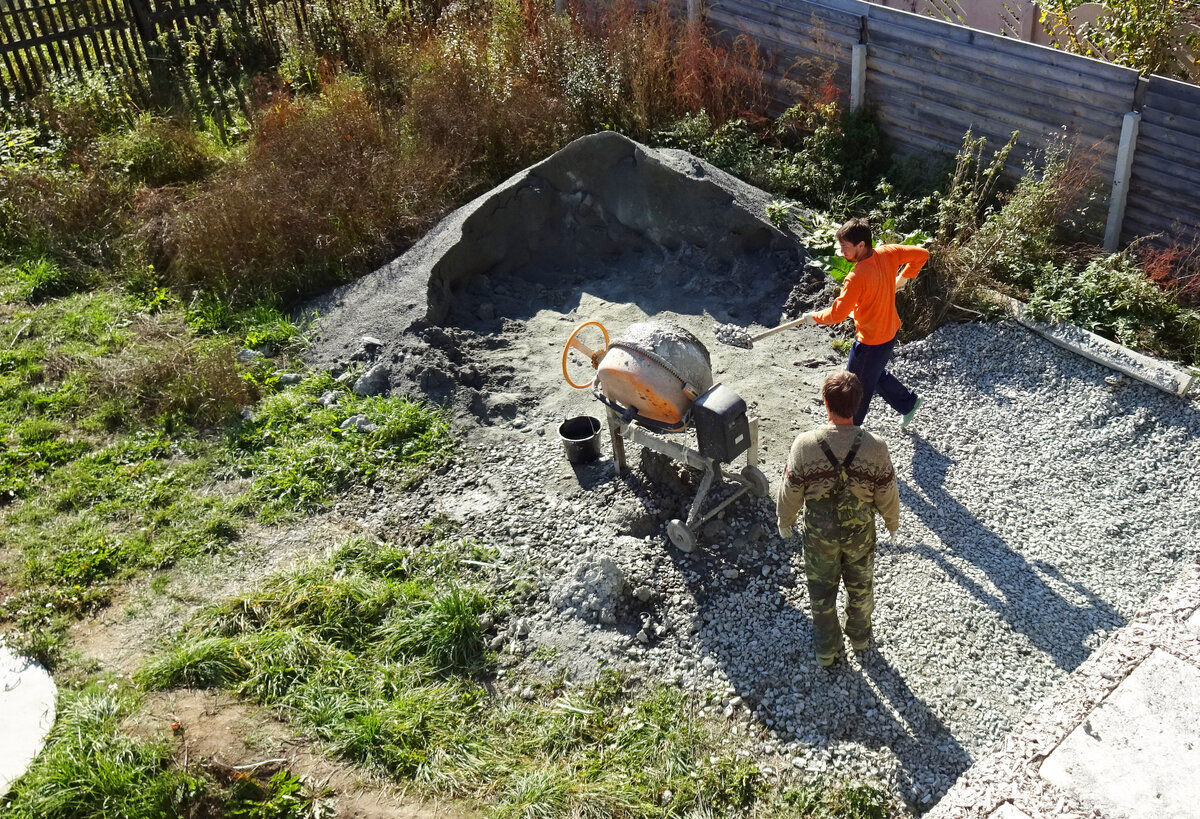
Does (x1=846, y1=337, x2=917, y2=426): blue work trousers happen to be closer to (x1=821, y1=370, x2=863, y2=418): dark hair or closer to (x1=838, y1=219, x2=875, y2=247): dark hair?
(x1=838, y1=219, x2=875, y2=247): dark hair

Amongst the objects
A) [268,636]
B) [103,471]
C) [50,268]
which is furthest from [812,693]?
[50,268]

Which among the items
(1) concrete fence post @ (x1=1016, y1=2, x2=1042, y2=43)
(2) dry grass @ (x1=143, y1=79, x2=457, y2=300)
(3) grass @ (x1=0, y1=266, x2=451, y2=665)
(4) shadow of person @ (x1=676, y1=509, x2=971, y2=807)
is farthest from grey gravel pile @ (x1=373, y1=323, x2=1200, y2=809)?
(1) concrete fence post @ (x1=1016, y1=2, x2=1042, y2=43)

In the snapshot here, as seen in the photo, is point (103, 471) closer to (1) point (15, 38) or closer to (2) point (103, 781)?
(2) point (103, 781)

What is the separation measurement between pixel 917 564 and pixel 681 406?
1.65 m

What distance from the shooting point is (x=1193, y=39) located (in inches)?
309

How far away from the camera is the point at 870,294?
5.38 m

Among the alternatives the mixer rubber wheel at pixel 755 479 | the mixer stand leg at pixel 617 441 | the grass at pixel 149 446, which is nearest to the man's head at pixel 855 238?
the mixer rubber wheel at pixel 755 479

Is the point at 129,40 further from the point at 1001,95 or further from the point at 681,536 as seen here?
the point at 681,536

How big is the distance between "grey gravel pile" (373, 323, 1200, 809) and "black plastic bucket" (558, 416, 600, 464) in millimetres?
97

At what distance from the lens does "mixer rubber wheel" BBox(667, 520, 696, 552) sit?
5363 mm

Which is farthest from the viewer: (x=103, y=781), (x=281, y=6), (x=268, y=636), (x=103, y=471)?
(x=281, y=6)

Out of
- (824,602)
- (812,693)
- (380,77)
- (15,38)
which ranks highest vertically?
(15,38)

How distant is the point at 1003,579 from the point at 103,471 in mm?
6160

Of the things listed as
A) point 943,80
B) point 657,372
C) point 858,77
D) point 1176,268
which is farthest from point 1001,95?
point 657,372
